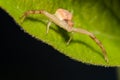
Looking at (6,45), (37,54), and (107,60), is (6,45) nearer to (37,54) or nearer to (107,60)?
(37,54)

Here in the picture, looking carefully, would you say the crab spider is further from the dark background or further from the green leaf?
the dark background

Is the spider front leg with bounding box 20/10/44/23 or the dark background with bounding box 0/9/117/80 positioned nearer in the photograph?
the spider front leg with bounding box 20/10/44/23

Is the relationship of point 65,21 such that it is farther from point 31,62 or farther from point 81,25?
point 31,62

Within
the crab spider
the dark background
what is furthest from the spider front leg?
the dark background

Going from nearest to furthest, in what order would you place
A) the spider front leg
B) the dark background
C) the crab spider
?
the spider front leg < the crab spider < the dark background

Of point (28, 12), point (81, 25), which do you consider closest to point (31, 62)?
point (81, 25)

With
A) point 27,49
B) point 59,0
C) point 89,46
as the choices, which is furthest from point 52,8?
point 27,49

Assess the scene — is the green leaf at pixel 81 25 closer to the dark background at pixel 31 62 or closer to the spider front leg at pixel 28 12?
the spider front leg at pixel 28 12
